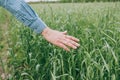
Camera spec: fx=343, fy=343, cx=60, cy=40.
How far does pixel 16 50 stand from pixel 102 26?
1.67 meters

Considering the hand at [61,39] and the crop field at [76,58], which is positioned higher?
the hand at [61,39]

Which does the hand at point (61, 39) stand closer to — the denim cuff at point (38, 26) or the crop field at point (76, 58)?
the denim cuff at point (38, 26)

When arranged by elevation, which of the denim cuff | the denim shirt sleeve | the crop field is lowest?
the crop field

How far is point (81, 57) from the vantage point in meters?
3.08

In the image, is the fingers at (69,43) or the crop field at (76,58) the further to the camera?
the crop field at (76,58)

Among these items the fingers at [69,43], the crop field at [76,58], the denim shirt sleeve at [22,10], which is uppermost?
the denim shirt sleeve at [22,10]

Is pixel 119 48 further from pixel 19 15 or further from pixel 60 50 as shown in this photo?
pixel 19 15

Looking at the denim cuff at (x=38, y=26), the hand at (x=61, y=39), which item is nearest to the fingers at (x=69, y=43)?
the hand at (x=61, y=39)

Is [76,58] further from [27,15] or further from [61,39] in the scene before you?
[27,15]

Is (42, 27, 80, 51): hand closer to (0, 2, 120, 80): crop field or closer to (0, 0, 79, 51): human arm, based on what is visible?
(0, 0, 79, 51): human arm

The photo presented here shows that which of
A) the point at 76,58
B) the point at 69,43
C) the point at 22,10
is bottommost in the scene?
the point at 76,58

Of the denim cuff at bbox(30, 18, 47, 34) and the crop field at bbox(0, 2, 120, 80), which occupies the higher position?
the denim cuff at bbox(30, 18, 47, 34)

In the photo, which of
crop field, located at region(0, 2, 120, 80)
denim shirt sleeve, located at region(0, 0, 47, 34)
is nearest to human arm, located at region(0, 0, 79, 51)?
denim shirt sleeve, located at region(0, 0, 47, 34)

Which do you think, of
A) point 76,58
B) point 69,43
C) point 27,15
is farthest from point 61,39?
point 76,58
